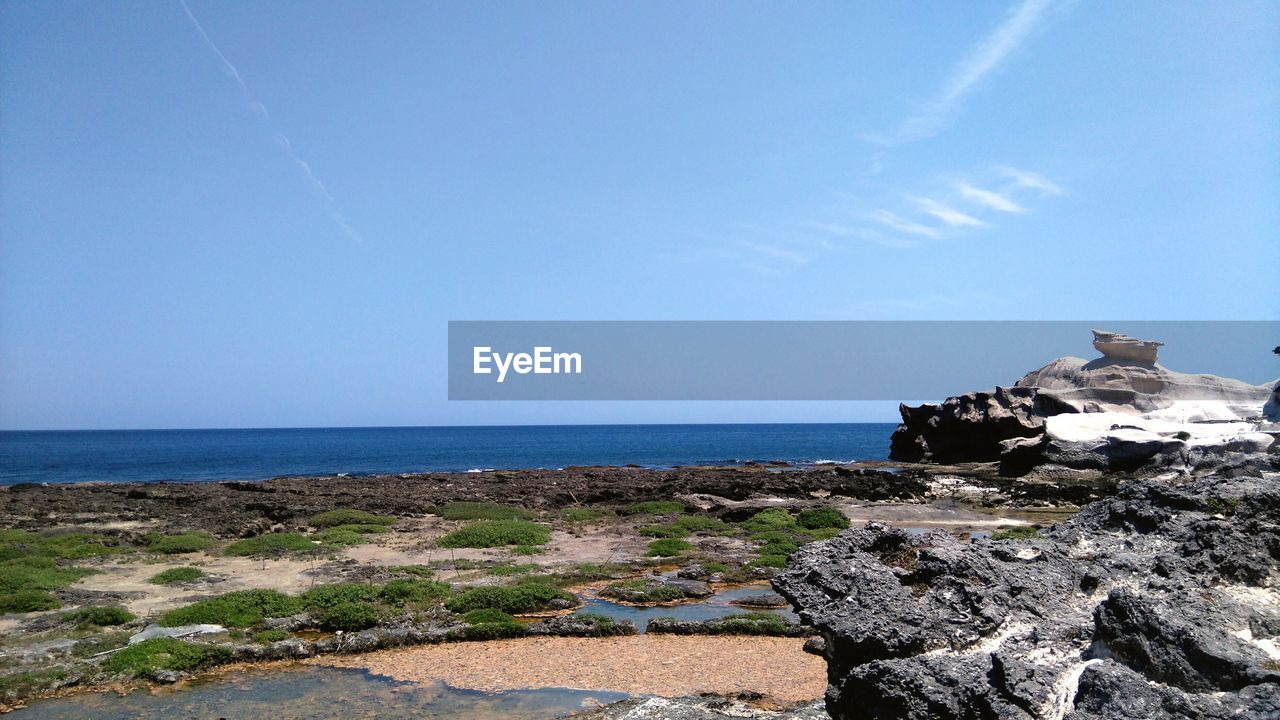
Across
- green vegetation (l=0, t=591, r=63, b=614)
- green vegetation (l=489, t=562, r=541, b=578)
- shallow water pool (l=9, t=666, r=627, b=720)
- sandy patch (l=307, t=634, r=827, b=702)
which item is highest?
green vegetation (l=0, t=591, r=63, b=614)

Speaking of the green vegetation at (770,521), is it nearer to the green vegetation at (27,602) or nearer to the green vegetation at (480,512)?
the green vegetation at (480,512)

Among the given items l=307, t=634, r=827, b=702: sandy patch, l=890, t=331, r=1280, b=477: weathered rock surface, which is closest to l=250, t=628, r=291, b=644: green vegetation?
l=307, t=634, r=827, b=702: sandy patch

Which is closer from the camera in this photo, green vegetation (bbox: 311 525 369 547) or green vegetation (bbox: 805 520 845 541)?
green vegetation (bbox: 311 525 369 547)

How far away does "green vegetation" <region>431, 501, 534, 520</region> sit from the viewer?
36.9 m

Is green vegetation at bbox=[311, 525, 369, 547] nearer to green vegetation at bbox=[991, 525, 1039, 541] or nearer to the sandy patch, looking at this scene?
the sandy patch

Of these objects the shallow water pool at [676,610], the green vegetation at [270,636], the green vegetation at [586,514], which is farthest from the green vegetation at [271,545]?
the shallow water pool at [676,610]

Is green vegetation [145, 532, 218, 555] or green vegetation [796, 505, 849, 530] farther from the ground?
green vegetation [145, 532, 218, 555]

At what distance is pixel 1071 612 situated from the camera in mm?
7391

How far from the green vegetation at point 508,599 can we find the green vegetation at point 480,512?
16672 mm

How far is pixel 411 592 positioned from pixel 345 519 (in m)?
16.6

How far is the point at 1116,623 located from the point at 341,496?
144 feet

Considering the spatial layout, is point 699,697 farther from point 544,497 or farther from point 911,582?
point 544,497

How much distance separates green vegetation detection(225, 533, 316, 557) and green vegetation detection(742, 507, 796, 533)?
58.9ft

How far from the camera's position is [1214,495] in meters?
8.89
